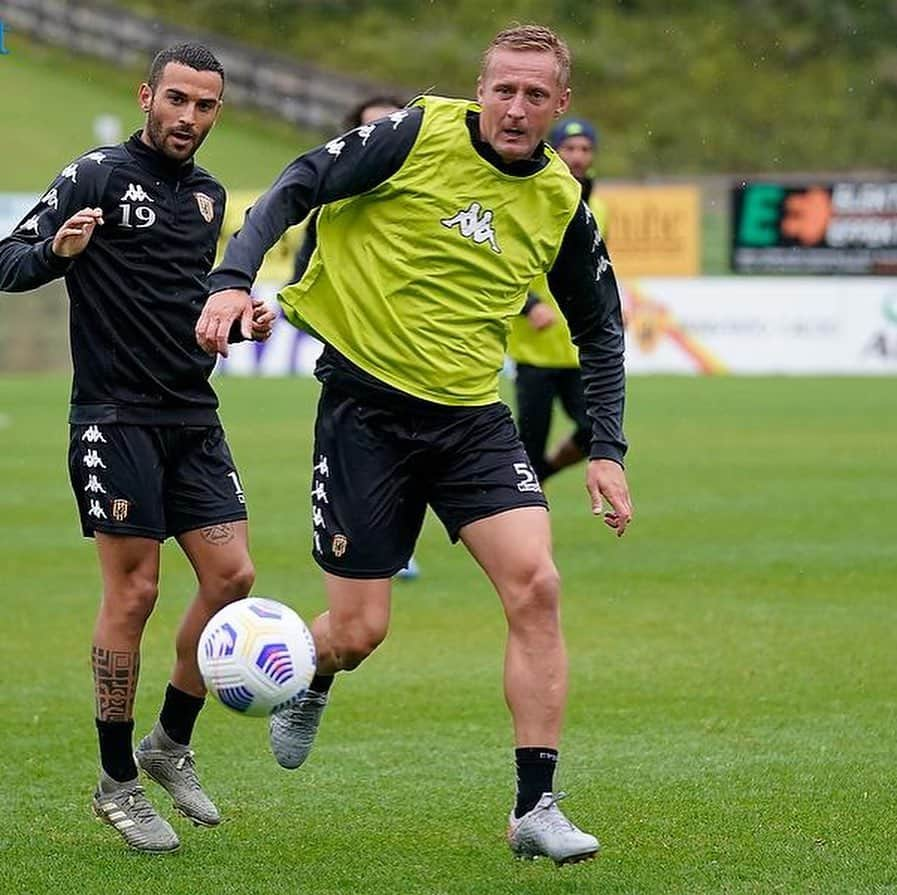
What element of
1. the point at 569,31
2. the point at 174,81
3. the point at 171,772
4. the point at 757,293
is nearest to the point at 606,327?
the point at 174,81

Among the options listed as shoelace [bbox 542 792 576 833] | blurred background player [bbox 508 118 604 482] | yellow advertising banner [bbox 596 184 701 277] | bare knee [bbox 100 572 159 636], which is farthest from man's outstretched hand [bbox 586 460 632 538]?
yellow advertising banner [bbox 596 184 701 277]

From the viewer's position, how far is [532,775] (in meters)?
5.72

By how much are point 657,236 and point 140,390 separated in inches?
1059

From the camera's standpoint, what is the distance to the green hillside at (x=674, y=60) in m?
47.7

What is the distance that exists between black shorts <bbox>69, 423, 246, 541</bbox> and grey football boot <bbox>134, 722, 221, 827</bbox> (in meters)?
0.69

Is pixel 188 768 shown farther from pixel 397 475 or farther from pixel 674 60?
pixel 674 60

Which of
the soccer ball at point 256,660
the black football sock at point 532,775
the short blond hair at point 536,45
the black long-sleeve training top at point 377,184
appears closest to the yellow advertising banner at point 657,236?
the black long-sleeve training top at point 377,184

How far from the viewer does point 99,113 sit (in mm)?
47281

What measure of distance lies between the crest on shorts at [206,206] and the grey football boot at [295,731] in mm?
1545

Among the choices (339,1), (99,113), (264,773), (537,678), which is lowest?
(264,773)

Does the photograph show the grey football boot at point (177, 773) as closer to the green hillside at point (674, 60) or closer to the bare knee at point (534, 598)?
the bare knee at point (534, 598)

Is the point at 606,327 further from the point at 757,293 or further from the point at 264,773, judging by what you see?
the point at 757,293

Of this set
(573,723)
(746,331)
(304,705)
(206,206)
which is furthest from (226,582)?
(746,331)

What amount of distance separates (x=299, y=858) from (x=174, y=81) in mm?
2351
